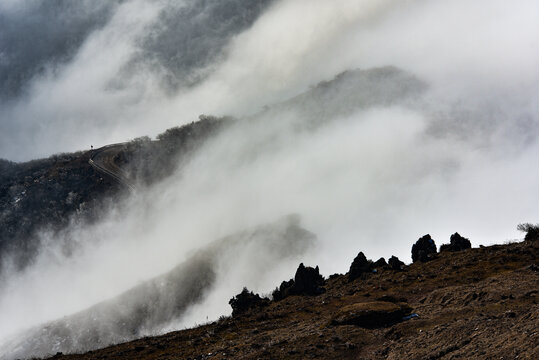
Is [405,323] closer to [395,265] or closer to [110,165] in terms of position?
[395,265]

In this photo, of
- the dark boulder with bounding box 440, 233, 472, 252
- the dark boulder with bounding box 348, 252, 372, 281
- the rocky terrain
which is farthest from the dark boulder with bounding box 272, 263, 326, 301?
the dark boulder with bounding box 440, 233, 472, 252

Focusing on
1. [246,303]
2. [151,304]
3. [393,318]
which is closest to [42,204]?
[151,304]

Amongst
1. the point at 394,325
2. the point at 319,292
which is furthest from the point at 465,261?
the point at 394,325

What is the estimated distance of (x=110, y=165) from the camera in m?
122

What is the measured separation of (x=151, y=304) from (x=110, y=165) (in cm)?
6545

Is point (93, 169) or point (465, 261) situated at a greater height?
point (93, 169)

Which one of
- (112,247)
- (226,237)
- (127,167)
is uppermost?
(127,167)

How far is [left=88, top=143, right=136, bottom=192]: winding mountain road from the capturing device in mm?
116750

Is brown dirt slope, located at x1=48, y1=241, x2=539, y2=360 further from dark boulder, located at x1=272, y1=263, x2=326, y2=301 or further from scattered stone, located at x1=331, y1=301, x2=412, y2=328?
dark boulder, located at x1=272, y1=263, x2=326, y2=301

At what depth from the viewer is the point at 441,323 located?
1975cm

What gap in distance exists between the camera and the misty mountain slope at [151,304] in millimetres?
60906

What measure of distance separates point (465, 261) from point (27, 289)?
107151 mm

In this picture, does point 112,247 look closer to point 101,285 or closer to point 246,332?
point 101,285

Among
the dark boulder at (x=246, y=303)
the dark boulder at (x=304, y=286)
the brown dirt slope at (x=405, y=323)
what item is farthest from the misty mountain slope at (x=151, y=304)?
the brown dirt slope at (x=405, y=323)
